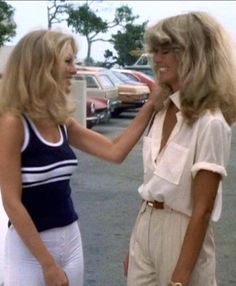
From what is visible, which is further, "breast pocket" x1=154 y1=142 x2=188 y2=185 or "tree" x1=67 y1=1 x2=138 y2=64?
"tree" x1=67 y1=1 x2=138 y2=64

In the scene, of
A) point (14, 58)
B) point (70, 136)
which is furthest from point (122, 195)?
point (14, 58)

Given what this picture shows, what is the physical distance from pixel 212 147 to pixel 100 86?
57.3 ft

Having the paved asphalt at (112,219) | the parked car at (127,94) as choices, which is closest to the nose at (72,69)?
the paved asphalt at (112,219)

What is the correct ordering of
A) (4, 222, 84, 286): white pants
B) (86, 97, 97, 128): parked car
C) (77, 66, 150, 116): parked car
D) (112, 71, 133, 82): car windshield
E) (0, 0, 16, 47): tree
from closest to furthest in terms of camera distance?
1. (4, 222, 84, 286): white pants
2. (86, 97, 97, 128): parked car
3. (77, 66, 150, 116): parked car
4. (112, 71, 133, 82): car windshield
5. (0, 0, 16, 47): tree

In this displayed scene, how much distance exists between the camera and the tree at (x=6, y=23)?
3634 centimetres

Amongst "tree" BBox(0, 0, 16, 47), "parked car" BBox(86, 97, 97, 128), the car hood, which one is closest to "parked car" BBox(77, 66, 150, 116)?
the car hood

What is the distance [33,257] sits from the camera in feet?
7.68

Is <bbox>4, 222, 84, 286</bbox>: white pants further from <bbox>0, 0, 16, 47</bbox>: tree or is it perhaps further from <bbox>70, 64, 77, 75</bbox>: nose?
<bbox>0, 0, 16, 47</bbox>: tree

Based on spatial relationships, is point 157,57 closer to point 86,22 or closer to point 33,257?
point 33,257

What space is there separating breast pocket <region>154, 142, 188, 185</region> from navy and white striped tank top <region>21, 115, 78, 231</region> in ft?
1.34

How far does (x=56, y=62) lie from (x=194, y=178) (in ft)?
2.31

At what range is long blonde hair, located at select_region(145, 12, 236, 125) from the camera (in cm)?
213

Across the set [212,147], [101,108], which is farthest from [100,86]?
[212,147]

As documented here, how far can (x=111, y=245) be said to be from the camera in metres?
5.65
